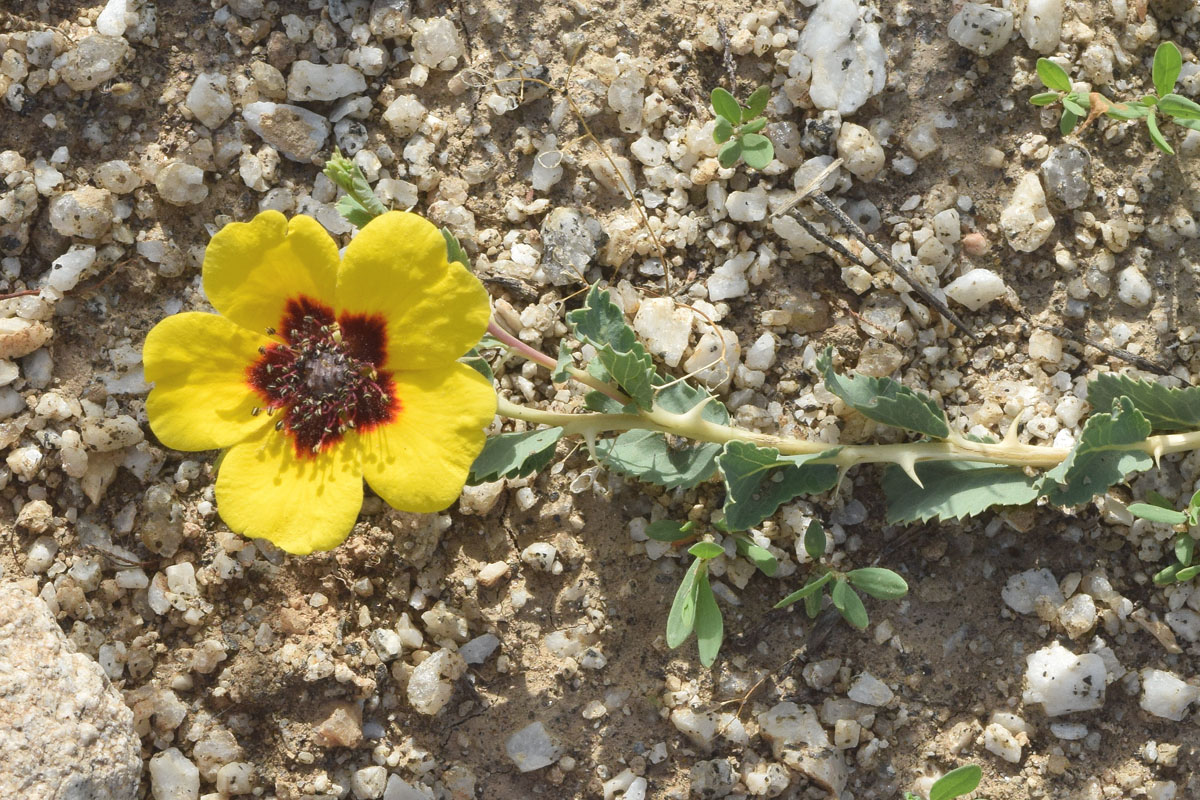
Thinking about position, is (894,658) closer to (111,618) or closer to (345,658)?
(345,658)

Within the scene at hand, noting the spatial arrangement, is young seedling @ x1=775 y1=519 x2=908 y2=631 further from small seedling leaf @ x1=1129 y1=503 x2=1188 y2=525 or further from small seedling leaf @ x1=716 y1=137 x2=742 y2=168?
small seedling leaf @ x1=716 y1=137 x2=742 y2=168

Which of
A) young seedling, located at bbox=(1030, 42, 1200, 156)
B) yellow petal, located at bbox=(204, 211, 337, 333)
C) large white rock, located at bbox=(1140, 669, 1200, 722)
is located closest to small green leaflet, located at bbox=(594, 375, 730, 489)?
yellow petal, located at bbox=(204, 211, 337, 333)

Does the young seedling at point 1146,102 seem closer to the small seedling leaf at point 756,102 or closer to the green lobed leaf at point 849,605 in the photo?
the small seedling leaf at point 756,102

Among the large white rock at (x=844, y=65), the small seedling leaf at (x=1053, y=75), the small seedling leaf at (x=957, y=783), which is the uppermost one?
the small seedling leaf at (x=1053, y=75)

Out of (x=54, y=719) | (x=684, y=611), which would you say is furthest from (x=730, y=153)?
(x=54, y=719)

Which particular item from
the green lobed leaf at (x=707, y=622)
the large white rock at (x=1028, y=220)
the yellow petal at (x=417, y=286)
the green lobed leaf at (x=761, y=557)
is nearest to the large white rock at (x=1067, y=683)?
the green lobed leaf at (x=761, y=557)

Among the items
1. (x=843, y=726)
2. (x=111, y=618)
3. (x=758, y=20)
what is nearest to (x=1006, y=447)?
(x=843, y=726)

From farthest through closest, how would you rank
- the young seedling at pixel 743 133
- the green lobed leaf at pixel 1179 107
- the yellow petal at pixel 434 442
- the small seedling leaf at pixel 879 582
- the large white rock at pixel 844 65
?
the large white rock at pixel 844 65 < the young seedling at pixel 743 133 < the green lobed leaf at pixel 1179 107 < the small seedling leaf at pixel 879 582 < the yellow petal at pixel 434 442
